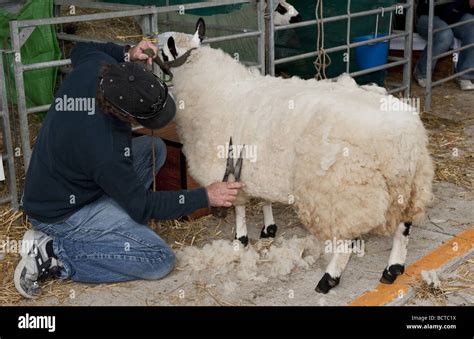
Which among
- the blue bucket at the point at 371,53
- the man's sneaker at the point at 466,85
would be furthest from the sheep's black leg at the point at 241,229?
the man's sneaker at the point at 466,85

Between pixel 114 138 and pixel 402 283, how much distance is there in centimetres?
172

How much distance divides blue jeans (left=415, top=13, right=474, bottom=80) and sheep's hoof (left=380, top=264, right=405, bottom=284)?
15.2ft

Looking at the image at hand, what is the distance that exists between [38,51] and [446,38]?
184 inches

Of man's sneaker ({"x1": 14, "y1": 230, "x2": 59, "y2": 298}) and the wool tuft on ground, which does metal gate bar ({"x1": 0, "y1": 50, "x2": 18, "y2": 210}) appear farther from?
the wool tuft on ground

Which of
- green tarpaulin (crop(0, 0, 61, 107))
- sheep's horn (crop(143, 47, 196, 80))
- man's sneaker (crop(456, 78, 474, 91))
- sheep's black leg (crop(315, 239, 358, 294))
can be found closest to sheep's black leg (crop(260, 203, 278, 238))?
sheep's black leg (crop(315, 239, 358, 294))

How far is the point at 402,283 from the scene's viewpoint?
148 inches

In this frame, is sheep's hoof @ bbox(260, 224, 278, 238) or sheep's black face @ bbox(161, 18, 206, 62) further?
sheep's hoof @ bbox(260, 224, 278, 238)

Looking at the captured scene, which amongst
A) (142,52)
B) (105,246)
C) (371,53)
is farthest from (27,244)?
(371,53)

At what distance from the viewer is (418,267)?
13.0ft

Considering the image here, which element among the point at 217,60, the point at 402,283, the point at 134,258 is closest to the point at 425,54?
the point at 217,60

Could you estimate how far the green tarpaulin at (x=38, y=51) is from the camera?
19.3 ft

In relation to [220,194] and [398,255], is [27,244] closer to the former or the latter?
[220,194]

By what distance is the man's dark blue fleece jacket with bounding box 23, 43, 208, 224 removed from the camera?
3424 millimetres

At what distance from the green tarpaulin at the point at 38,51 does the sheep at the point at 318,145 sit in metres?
2.03
